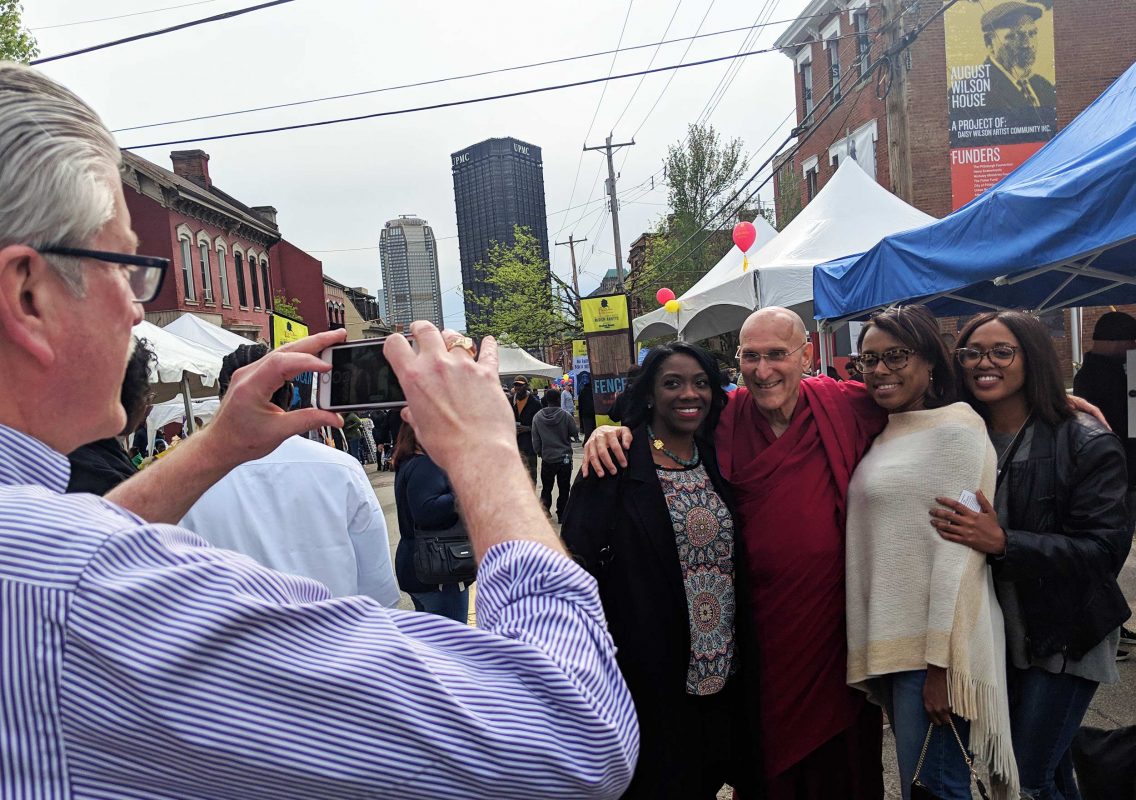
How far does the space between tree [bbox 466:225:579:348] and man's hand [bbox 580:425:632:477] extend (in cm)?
2639

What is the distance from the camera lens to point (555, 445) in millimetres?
8695

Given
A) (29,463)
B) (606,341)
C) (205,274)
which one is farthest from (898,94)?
(205,274)

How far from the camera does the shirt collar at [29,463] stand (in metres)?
0.63

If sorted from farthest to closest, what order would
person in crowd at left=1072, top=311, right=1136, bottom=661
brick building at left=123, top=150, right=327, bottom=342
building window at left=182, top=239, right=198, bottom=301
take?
building window at left=182, top=239, right=198, bottom=301 → brick building at left=123, top=150, right=327, bottom=342 → person in crowd at left=1072, top=311, right=1136, bottom=661

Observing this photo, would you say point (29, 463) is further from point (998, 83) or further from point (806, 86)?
point (806, 86)

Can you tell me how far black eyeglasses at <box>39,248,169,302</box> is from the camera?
0.70 meters

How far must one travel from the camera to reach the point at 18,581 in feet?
1.70

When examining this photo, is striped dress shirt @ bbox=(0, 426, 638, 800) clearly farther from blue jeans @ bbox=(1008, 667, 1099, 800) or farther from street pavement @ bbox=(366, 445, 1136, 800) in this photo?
street pavement @ bbox=(366, 445, 1136, 800)

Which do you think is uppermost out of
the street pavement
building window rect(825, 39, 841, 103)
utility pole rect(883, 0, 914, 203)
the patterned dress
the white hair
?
building window rect(825, 39, 841, 103)

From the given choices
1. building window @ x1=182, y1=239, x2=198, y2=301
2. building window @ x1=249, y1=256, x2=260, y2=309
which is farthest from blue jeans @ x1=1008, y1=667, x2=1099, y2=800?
building window @ x1=249, y1=256, x2=260, y2=309

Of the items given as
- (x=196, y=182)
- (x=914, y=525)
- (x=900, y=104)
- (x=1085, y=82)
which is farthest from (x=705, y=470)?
(x=196, y=182)

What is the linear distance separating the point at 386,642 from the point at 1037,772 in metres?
2.56

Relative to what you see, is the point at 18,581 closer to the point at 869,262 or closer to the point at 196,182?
the point at 869,262

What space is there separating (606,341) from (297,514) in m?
10.1
